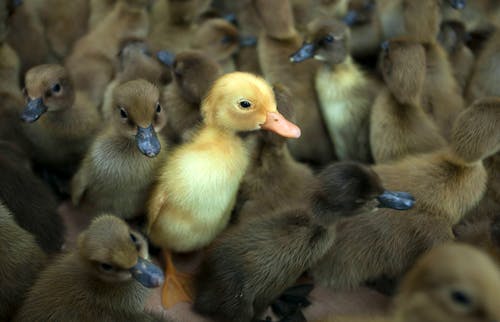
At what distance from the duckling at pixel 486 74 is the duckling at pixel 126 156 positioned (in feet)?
4.53

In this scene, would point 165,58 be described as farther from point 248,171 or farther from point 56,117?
point 248,171

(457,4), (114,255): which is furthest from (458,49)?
(114,255)

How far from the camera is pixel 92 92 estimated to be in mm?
2809

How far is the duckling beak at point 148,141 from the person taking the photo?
209 cm

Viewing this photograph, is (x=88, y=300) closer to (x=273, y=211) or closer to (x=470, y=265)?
(x=273, y=211)

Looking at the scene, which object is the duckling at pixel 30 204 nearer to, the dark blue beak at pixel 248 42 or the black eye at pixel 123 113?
the black eye at pixel 123 113

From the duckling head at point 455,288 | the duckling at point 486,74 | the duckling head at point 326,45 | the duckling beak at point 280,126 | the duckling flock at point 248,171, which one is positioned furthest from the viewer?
the duckling at point 486,74

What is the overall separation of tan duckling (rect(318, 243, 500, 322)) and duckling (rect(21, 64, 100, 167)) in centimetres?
151

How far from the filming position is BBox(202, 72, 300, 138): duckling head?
2092 mm

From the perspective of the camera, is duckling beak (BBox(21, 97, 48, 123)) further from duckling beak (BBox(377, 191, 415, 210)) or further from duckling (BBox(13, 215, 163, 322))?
duckling beak (BBox(377, 191, 415, 210))

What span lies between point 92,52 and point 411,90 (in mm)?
1378

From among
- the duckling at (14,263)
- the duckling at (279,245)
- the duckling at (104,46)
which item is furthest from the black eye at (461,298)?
the duckling at (104,46)

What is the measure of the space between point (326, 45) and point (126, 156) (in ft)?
3.03

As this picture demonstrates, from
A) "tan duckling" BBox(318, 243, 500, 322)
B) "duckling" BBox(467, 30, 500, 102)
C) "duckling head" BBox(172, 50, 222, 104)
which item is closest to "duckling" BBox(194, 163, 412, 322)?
"tan duckling" BBox(318, 243, 500, 322)
